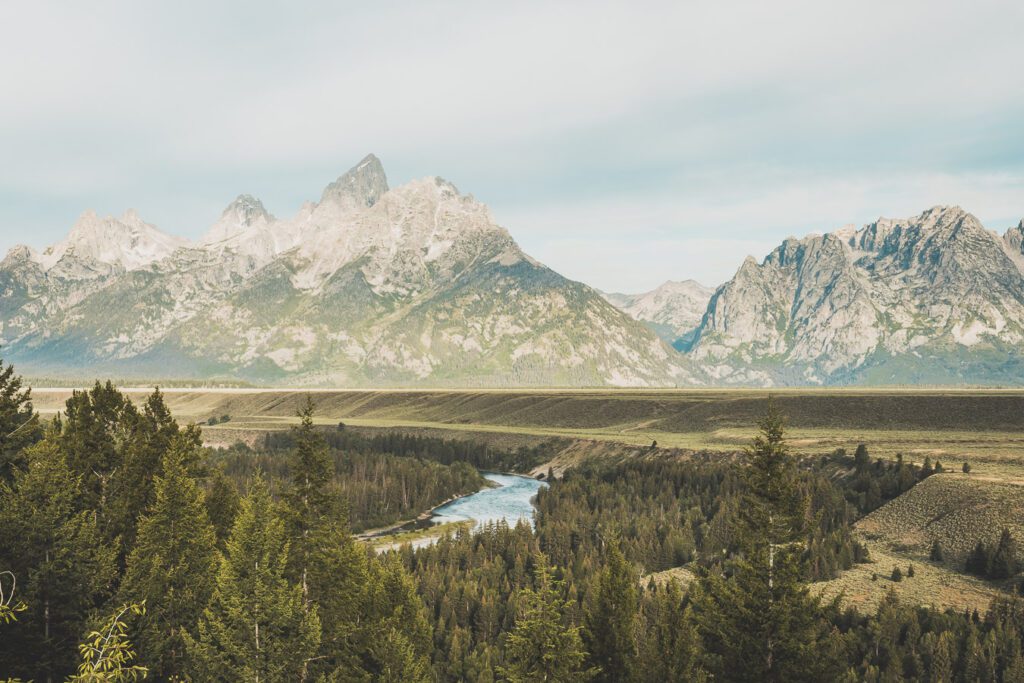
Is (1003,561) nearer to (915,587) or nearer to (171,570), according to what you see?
(915,587)

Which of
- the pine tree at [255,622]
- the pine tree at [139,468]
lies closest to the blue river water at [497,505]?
the pine tree at [139,468]

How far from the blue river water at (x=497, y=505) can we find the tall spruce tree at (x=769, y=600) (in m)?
87.5

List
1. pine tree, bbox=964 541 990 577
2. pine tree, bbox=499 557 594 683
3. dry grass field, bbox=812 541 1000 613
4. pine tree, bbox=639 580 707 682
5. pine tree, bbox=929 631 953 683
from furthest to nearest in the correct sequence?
pine tree, bbox=964 541 990 577 < dry grass field, bbox=812 541 1000 613 < pine tree, bbox=929 631 953 683 < pine tree, bbox=639 580 707 682 < pine tree, bbox=499 557 594 683

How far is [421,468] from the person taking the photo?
162m

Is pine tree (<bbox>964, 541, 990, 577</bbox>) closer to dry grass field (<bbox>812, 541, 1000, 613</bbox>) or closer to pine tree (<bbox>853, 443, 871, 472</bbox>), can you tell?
dry grass field (<bbox>812, 541, 1000, 613</bbox>)

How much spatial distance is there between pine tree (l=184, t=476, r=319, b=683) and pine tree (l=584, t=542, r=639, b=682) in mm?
16195

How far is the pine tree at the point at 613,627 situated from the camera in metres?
39.7

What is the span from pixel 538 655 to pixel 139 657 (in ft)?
60.3

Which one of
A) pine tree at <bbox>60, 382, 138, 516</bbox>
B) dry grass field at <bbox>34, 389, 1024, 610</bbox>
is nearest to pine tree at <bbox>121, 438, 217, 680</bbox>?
pine tree at <bbox>60, 382, 138, 516</bbox>

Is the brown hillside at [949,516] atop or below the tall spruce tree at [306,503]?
below

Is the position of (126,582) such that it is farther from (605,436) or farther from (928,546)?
(605,436)

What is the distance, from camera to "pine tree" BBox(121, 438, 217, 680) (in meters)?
35.6

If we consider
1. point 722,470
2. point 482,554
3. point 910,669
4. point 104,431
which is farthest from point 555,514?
point 104,431

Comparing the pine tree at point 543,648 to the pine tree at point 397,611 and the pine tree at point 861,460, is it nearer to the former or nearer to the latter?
the pine tree at point 397,611
